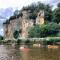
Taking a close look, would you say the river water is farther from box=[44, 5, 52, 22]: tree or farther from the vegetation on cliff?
box=[44, 5, 52, 22]: tree

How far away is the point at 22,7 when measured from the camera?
13.8 m

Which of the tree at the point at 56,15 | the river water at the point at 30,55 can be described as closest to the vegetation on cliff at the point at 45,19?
the tree at the point at 56,15

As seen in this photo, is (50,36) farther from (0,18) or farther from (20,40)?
(0,18)

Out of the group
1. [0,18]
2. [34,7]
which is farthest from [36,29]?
[0,18]

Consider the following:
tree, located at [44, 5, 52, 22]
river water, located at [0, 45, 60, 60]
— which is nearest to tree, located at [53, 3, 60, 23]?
tree, located at [44, 5, 52, 22]

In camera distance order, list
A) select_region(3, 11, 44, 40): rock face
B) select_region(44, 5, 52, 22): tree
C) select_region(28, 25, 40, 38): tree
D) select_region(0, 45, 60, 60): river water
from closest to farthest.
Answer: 1. select_region(0, 45, 60, 60): river water
2. select_region(3, 11, 44, 40): rock face
3. select_region(28, 25, 40, 38): tree
4. select_region(44, 5, 52, 22): tree

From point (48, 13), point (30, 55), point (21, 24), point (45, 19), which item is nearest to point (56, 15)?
point (48, 13)

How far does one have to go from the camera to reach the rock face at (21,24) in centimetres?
1316

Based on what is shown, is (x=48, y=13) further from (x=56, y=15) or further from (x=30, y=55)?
(x=30, y=55)

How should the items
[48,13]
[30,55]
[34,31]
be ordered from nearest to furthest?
[30,55] → [34,31] → [48,13]

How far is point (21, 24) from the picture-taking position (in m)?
13.6

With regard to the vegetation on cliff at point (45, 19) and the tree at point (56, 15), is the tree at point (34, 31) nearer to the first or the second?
the vegetation on cliff at point (45, 19)

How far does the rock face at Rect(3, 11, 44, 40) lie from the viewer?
1316cm

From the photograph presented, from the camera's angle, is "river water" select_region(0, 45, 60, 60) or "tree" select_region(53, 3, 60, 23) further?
"tree" select_region(53, 3, 60, 23)
